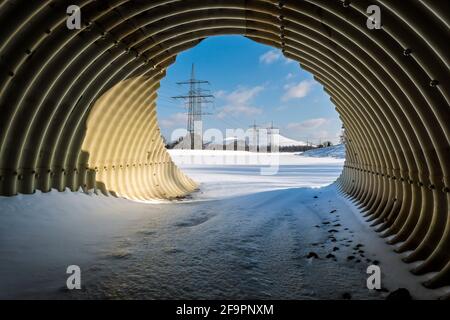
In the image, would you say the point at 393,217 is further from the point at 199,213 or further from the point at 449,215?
the point at 199,213

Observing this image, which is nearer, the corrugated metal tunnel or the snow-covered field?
the snow-covered field

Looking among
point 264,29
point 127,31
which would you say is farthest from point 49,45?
point 264,29

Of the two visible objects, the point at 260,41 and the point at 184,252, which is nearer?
the point at 184,252

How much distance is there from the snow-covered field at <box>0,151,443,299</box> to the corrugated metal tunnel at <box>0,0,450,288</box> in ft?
2.19

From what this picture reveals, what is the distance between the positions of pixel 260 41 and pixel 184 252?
641cm

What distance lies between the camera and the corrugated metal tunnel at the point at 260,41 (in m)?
4.76

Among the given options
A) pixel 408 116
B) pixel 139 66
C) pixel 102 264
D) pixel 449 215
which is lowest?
pixel 102 264

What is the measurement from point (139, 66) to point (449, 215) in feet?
26.0

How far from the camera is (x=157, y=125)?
1333cm

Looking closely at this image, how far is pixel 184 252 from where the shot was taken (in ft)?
17.7

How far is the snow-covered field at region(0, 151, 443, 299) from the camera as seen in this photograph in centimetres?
402

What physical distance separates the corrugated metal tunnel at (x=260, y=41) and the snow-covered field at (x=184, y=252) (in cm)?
67

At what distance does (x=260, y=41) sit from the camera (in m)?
9.25

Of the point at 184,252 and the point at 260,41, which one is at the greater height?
the point at 260,41
